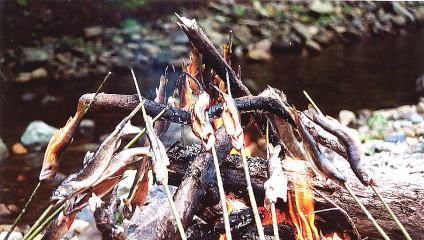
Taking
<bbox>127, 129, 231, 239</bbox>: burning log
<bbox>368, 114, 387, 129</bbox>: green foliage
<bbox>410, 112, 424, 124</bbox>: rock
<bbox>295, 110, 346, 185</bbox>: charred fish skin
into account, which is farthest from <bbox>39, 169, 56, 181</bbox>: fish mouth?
<bbox>410, 112, 424, 124</bbox>: rock

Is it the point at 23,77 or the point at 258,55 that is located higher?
the point at 258,55

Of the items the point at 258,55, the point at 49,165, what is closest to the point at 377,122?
the point at 258,55

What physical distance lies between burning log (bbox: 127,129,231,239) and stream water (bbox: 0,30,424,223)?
1.79 meters

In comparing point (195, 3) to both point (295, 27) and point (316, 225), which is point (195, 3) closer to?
point (295, 27)

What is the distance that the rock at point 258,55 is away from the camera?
538 cm

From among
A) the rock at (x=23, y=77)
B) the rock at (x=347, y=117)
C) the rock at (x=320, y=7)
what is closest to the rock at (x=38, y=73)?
the rock at (x=23, y=77)

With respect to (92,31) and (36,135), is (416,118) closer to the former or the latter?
(36,135)

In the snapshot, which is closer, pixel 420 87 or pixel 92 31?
pixel 420 87

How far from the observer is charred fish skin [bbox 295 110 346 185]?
3.67 feet

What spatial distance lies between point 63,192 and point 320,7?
607 centimetres

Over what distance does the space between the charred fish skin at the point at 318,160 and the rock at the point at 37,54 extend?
14.7 ft

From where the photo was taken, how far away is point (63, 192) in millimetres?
1102

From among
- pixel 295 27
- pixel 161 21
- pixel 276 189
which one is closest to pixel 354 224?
pixel 276 189

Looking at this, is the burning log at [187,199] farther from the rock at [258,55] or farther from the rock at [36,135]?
the rock at [258,55]
